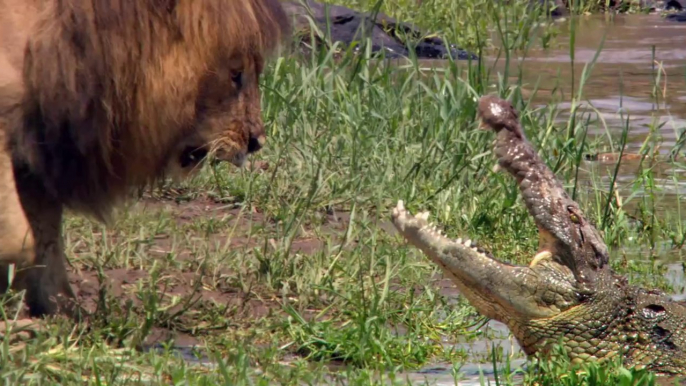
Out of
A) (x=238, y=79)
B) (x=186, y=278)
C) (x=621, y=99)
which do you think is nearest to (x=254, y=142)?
(x=238, y=79)

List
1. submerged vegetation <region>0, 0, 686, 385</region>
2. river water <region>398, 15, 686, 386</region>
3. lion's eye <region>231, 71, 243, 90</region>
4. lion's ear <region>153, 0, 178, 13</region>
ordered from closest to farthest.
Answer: submerged vegetation <region>0, 0, 686, 385</region>, lion's ear <region>153, 0, 178, 13</region>, lion's eye <region>231, 71, 243, 90</region>, river water <region>398, 15, 686, 386</region>

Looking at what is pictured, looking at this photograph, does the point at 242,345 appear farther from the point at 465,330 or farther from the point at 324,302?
the point at 465,330

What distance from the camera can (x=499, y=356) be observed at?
4.13 m

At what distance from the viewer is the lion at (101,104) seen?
3.70m

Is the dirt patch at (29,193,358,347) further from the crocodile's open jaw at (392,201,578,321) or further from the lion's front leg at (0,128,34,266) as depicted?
the crocodile's open jaw at (392,201,578,321)

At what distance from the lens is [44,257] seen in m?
3.94

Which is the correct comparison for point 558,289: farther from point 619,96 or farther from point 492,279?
point 619,96

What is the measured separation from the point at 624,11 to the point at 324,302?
11797mm

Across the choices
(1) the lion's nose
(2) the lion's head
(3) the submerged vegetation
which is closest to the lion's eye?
(2) the lion's head

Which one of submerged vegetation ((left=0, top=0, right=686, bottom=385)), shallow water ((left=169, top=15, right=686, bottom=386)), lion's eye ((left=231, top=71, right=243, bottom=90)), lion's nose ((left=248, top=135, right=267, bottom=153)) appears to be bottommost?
shallow water ((left=169, top=15, right=686, bottom=386))

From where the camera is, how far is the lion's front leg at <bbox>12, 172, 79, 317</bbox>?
12.7 feet

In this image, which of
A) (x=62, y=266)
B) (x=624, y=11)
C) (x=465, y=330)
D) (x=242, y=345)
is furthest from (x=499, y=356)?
(x=624, y=11)

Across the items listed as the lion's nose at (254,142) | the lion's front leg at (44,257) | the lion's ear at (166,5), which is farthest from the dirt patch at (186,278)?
the lion's ear at (166,5)

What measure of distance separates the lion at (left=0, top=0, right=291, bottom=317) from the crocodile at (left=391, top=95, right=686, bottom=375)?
764mm
